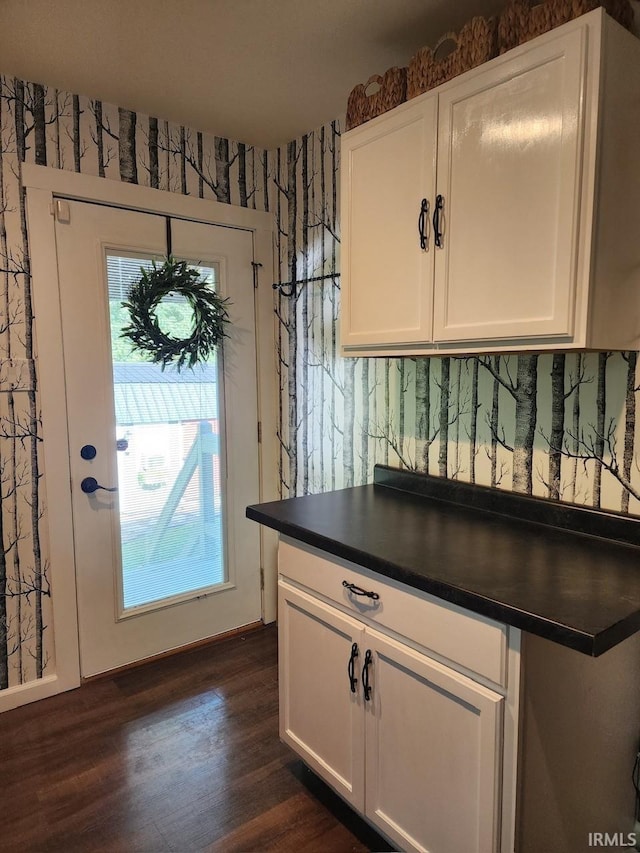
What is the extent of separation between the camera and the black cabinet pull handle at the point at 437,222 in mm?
1578

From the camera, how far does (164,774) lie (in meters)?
1.88

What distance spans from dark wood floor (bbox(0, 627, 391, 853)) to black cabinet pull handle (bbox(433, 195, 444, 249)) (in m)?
1.76

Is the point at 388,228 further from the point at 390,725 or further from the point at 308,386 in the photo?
the point at 390,725

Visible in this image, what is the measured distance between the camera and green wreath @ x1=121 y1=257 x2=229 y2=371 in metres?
2.38

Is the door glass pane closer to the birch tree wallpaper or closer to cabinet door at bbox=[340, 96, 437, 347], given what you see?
the birch tree wallpaper

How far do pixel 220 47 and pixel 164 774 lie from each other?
2.48 meters

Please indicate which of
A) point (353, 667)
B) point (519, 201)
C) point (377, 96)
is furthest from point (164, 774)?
point (377, 96)

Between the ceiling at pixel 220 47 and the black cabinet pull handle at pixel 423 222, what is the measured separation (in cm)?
59

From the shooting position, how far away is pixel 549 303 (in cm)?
134

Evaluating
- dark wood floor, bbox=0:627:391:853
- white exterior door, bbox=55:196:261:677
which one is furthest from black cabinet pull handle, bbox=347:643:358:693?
white exterior door, bbox=55:196:261:677

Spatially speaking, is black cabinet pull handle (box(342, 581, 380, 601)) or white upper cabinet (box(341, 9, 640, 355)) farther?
black cabinet pull handle (box(342, 581, 380, 601))

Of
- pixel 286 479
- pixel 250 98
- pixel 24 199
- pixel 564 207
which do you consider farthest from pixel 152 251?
pixel 564 207

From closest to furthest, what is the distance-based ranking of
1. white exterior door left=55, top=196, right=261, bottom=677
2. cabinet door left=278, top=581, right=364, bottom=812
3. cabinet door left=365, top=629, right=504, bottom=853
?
1. cabinet door left=365, top=629, right=504, bottom=853
2. cabinet door left=278, top=581, right=364, bottom=812
3. white exterior door left=55, top=196, right=261, bottom=677

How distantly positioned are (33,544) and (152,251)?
135 centimetres
